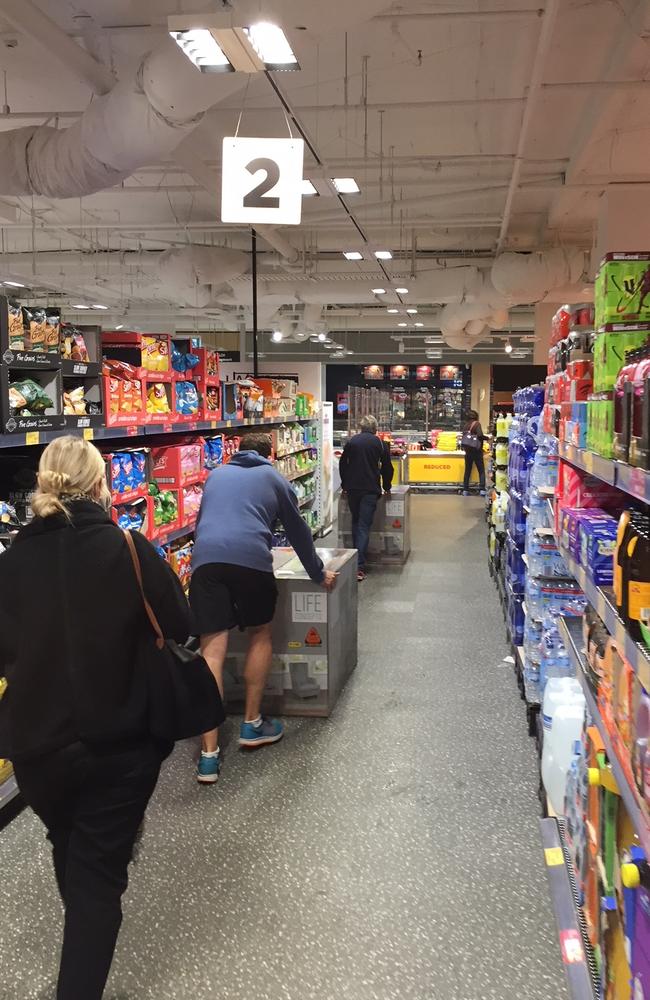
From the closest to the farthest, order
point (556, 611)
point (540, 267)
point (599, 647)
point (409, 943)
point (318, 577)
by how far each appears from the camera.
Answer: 1. point (599, 647)
2. point (409, 943)
3. point (556, 611)
4. point (318, 577)
5. point (540, 267)

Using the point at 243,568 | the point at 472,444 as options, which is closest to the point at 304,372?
the point at 472,444

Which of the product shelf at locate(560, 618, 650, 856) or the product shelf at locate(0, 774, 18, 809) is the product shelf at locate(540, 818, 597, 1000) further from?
the product shelf at locate(0, 774, 18, 809)

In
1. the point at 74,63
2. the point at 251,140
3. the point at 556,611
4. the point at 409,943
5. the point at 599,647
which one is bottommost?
the point at 409,943

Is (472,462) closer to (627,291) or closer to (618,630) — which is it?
(627,291)

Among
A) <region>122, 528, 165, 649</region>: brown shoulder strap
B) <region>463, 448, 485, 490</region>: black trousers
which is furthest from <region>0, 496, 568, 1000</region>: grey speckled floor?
<region>463, 448, 485, 490</region>: black trousers

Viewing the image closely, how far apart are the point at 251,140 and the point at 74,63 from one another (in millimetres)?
1436

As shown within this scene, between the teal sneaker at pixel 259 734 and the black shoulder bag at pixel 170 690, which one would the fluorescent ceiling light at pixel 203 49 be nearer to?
the black shoulder bag at pixel 170 690

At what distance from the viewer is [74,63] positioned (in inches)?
201

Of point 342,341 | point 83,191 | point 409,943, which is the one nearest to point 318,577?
point 409,943

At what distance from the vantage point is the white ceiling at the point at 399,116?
514cm

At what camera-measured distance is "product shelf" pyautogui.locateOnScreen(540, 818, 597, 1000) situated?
226 centimetres

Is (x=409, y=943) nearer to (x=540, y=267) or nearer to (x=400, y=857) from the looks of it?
(x=400, y=857)

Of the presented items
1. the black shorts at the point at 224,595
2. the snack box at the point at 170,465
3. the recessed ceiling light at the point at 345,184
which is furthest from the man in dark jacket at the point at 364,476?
the black shorts at the point at 224,595

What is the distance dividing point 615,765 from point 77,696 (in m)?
1.44
